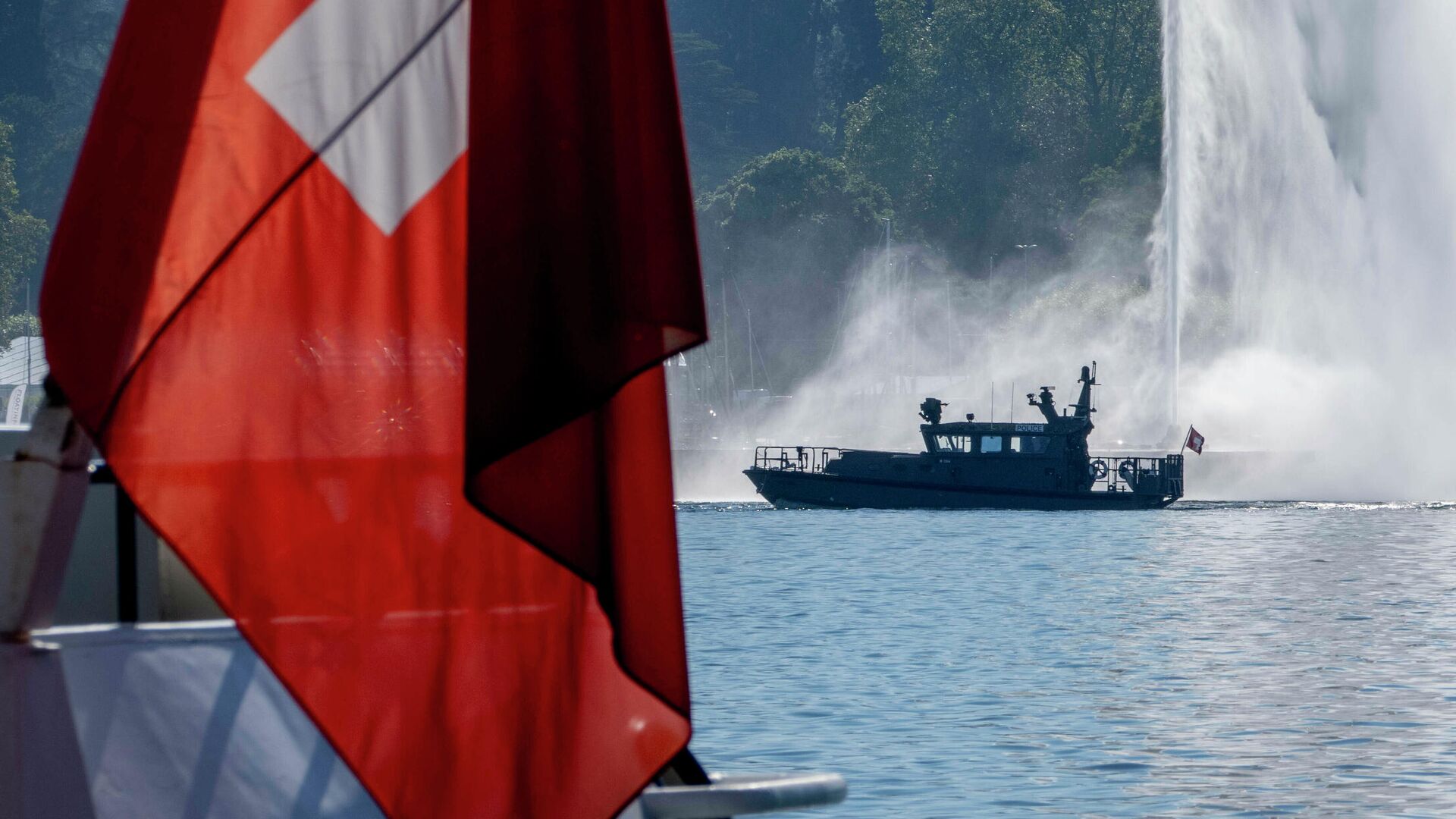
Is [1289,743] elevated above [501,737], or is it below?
below

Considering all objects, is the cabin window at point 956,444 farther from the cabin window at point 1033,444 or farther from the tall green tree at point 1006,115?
the tall green tree at point 1006,115

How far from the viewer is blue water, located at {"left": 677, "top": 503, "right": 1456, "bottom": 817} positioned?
17078mm

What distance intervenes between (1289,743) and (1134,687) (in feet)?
16.1

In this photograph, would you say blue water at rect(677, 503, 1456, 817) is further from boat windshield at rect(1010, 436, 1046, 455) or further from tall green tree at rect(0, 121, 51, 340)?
tall green tree at rect(0, 121, 51, 340)

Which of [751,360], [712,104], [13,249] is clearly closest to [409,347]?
[13,249]

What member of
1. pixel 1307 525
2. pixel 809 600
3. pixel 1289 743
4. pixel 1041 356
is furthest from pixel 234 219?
pixel 1041 356

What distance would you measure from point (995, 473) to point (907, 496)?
279 centimetres

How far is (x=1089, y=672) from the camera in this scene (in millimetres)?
25953

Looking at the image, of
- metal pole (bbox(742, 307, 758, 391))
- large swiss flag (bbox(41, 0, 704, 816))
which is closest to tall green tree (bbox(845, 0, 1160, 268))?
metal pole (bbox(742, 307, 758, 391))

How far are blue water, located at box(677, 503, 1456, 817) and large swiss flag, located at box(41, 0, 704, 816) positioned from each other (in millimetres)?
12467

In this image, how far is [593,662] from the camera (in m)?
3.43

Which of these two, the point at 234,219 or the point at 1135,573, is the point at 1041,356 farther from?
the point at 234,219

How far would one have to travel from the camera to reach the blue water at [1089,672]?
56.0 ft

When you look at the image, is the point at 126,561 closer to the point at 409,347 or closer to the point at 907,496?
the point at 409,347
